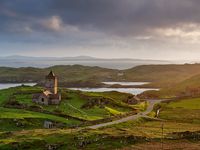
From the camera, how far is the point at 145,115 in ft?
324

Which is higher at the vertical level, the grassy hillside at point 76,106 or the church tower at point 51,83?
the church tower at point 51,83

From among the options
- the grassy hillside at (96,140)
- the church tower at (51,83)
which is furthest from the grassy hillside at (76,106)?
the grassy hillside at (96,140)

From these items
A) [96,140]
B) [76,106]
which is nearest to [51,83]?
[76,106]

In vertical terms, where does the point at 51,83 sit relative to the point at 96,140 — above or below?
above

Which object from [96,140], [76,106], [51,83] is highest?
[51,83]

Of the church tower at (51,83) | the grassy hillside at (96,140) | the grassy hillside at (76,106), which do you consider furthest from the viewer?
the church tower at (51,83)

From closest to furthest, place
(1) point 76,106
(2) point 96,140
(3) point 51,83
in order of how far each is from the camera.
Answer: (2) point 96,140 → (1) point 76,106 → (3) point 51,83

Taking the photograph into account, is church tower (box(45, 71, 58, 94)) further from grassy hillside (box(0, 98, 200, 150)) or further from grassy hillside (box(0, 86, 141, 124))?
grassy hillside (box(0, 98, 200, 150))

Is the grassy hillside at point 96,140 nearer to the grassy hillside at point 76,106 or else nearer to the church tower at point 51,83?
the grassy hillside at point 76,106

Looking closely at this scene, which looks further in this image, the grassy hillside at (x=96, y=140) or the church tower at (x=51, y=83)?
the church tower at (x=51, y=83)

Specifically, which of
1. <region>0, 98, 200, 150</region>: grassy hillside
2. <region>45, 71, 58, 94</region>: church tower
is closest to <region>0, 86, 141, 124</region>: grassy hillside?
<region>45, 71, 58, 94</region>: church tower

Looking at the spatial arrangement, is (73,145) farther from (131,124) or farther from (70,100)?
(70,100)

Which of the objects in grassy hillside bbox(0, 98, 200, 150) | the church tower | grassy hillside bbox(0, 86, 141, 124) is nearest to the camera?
grassy hillside bbox(0, 98, 200, 150)

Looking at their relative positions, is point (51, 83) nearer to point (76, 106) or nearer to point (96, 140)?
point (76, 106)
